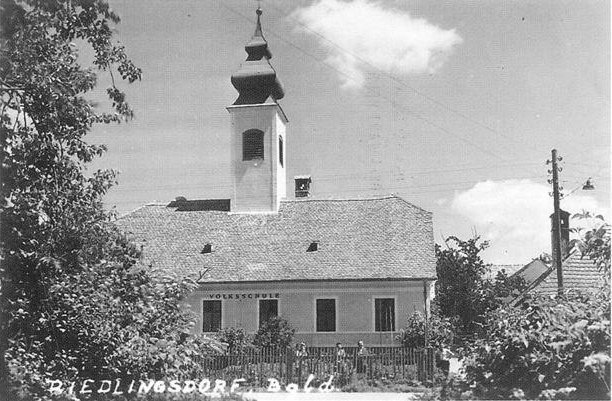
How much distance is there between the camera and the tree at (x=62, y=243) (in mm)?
7902

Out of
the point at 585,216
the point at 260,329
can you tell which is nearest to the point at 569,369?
the point at 585,216

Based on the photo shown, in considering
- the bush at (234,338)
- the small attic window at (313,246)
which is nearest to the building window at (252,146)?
the small attic window at (313,246)

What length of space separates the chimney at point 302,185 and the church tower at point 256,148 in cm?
183

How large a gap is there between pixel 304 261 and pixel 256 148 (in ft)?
21.8

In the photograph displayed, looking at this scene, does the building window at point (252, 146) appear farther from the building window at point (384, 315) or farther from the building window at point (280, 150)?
the building window at point (384, 315)

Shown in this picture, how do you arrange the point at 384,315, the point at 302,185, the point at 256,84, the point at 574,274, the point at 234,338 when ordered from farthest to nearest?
the point at 302,185
the point at 256,84
the point at 384,315
the point at 234,338
the point at 574,274

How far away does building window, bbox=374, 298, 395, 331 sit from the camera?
24.8 m

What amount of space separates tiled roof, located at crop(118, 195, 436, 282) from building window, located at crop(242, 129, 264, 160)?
3044 millimetres

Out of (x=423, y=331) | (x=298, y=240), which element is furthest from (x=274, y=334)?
(x=423, y=331)

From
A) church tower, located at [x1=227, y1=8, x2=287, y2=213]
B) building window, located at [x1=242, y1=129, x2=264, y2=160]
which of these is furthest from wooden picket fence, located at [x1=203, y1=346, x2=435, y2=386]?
building window, located at [x1=242, y1=129, x2=264, y2=160]

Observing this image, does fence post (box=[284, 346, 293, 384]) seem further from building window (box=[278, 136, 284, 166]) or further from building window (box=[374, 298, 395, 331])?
building window (box=[278, 136, 284, 166])

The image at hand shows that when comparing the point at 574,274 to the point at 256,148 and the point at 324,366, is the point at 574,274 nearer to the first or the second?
the point at 324,366

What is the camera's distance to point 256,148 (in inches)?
1177

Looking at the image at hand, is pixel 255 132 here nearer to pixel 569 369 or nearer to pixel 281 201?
pixel 281 201
